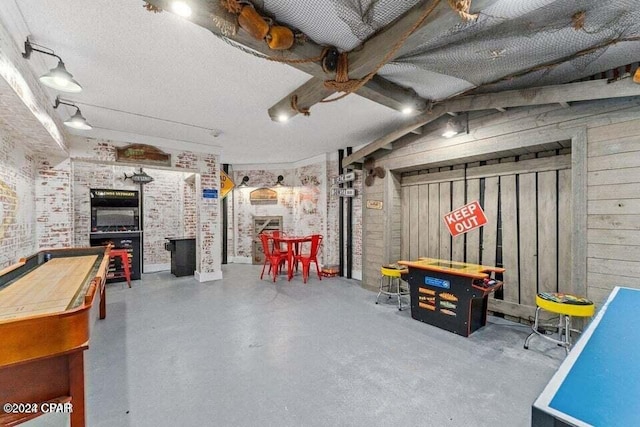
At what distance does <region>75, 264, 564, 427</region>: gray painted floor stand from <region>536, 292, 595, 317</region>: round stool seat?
0.53 metres

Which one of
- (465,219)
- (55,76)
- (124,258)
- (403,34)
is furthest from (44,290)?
(465,219)

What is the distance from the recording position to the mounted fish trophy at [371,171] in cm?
497

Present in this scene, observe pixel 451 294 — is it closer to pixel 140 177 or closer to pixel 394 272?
pixel 394 272

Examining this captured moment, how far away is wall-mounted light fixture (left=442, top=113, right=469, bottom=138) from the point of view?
370cm

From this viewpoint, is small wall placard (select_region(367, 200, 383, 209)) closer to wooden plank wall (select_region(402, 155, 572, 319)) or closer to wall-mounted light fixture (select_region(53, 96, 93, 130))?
wooden plank wall (select_region(402, 155, 572, 319))

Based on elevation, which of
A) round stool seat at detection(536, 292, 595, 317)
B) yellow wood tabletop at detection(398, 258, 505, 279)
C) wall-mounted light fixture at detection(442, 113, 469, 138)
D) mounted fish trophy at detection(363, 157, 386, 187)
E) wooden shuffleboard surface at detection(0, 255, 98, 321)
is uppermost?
wall-mounted light fixture at detection(442, 113, 469, 138)

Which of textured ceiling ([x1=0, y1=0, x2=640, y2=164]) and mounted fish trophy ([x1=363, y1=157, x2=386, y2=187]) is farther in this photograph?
mounted fish trophy ([x1=363, y1=157, x2=386, y2=187])

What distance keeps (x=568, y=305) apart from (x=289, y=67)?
357 centimetres

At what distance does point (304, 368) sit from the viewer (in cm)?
252

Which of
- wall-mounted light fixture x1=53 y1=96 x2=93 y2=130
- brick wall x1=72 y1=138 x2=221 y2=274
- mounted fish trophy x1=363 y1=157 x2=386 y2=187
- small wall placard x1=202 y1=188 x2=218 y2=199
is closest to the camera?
wall-mounted light fixture x1=53 y1=96 x2=93 y2=130

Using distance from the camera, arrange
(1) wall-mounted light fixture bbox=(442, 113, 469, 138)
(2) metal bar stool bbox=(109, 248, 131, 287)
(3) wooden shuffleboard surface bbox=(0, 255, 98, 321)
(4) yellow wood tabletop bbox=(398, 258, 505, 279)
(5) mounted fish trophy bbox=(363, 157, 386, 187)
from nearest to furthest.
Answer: (3) wooden shuffleboard surface bbox=(0, 255, 98, 321)
(4) yellow wood tabletop bbox=(398, 258, 505, 279)
(1) wall-mounted light fixture bbox=(442, 113, 469, 138)
(5) mounted fish trophy bbox=(363, 157, 386, 187)
(2) metal bar stool bbox=(109, 248, 131, 287)

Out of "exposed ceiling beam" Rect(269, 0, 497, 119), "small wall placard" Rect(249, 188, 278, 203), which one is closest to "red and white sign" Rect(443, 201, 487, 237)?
"exposed ceiling beam" Rect(269, 0, 497, 119)

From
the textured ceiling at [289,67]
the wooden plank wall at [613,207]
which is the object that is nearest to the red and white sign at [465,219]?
the wooden plank wall at [613,207]

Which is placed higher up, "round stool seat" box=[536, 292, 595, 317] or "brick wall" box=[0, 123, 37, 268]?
"brick wall" box=[0, 123, 37, 268]
